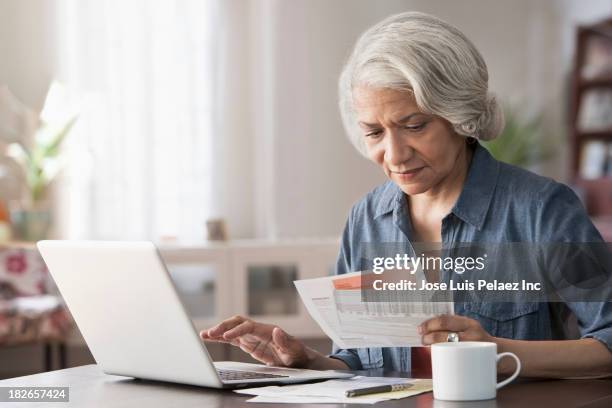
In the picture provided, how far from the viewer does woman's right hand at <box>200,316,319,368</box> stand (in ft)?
5.27

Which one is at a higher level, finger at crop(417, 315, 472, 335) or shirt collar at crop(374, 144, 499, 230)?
shirt collar at crop(374, 144, 499, 230)

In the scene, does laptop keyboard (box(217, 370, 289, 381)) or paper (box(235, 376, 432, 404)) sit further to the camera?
laptop keyboard (box(217, 370, 289, 381))

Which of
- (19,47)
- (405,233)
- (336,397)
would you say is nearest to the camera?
(336,397)

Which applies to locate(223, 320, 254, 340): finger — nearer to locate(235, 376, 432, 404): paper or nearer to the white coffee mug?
locate(235, 376, 432, 404): paper

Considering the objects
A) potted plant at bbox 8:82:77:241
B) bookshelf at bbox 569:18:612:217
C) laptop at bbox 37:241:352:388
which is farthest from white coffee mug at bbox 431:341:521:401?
bookshelf at bbox 569:18:612:217

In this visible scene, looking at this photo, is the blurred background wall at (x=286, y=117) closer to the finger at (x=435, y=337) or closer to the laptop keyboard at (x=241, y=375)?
the laptop keyboard at (x=241, y=375)

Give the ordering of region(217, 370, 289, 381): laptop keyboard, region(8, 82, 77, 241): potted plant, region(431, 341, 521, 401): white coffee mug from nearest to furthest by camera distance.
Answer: region(431, 341, 521, 401): white coffee mug, region(217, 370, 289, 381): laptop keyboard, region(8, 82, 77, 241): potted plant

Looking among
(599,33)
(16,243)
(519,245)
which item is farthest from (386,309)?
(599,33)

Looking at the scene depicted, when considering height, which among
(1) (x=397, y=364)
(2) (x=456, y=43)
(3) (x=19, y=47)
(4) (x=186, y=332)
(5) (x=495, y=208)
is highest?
(3) (x=19, y=47)

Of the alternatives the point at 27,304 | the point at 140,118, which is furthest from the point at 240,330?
the point at 140,118

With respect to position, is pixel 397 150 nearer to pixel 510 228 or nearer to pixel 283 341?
pixel 510 228

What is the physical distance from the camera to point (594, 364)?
1.49 m

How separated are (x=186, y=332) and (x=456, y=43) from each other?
0.69 metres

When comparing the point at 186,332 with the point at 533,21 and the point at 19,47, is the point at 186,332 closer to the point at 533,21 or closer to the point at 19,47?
the point at 19,47
